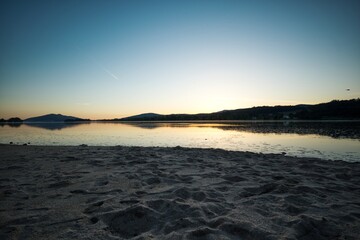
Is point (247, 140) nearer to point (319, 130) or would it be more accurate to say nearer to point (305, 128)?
point (319, 130)

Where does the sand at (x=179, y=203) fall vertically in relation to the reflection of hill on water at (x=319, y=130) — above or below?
above

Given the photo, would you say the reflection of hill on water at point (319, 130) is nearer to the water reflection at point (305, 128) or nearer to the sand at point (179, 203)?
the water reflection at point (305, 128)

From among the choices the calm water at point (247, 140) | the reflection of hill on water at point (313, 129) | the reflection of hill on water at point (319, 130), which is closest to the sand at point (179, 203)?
the calm water at point (247, 140)

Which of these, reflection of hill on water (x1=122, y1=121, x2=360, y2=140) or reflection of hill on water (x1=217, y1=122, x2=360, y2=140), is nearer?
reflection of hill on water (x1=217, y1=122, x2=360, y2=140)

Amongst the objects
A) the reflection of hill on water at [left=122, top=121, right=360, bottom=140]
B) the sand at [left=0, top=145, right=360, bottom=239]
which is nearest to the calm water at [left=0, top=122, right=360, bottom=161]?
the reflection of hill on water at [left=122, top=121, right=360, bottom=140]

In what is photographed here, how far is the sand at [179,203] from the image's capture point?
3695 millimetres

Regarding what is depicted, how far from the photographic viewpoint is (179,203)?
4723mm

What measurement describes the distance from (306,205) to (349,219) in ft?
2.46

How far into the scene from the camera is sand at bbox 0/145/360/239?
3.70 metres

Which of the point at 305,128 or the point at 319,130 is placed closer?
the point at 319,130

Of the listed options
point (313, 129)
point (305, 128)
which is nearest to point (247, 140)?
point (313, 129)

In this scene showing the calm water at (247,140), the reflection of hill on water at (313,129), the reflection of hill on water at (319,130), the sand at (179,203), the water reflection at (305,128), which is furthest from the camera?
the water reflection at (305,128)

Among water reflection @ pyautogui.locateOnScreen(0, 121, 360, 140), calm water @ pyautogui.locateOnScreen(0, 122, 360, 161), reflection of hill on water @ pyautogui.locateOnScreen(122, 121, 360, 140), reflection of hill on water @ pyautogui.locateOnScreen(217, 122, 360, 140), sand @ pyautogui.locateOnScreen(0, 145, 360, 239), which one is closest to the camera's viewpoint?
sand @ pyautogui.locateOnScreen(0, 145, 360, 239)

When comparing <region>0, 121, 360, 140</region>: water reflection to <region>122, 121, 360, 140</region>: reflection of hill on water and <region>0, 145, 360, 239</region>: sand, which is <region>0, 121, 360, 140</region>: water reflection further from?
<region>0, 145, 360, 239</region>: sand
